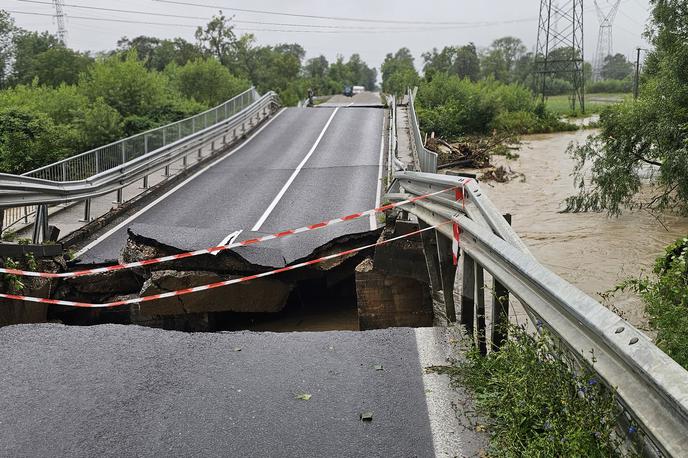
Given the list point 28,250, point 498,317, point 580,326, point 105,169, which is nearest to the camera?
point 580,326

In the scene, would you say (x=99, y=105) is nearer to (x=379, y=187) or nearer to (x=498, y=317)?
(x=379, y=187)

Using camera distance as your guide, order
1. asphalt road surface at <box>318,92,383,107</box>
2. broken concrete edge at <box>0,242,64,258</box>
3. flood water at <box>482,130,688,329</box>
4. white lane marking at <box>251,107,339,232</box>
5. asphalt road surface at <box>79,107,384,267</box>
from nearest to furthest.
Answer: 1. broken concrete edge at <box>0,242,64,258</box>
2. asphalt road surface at <box>79,107,384,267</box>
3. flood water at <box>482,130,688,329</box>
4. white lane marking at <box>251,107,339,232</box>
5. asphalt road surface at <box>318,92,383,107</box>

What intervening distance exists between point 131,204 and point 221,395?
35.2ft

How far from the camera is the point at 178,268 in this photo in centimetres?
980

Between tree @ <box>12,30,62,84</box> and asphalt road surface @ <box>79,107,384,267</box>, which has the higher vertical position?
tree @ <box>12,30,62,84</box>

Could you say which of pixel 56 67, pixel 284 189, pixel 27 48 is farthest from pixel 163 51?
pixel 284 189

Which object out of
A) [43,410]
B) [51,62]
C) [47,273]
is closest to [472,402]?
[43,410]

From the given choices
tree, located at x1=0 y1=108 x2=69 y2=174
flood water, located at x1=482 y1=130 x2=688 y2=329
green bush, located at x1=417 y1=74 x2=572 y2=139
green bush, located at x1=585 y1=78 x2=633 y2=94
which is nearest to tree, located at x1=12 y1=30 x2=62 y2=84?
green bush, located at x1=417 y1=74 x2=572 y2=139

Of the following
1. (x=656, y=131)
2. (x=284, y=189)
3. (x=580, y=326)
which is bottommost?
(x=284, y=189)

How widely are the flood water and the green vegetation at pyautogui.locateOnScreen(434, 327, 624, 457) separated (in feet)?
13.9

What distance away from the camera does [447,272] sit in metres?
7.05

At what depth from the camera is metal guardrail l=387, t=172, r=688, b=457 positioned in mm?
2535

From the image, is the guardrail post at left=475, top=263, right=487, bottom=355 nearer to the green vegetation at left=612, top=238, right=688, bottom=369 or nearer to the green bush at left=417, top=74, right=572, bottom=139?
the green vegetation at left=612, top=238, right=688, bottom=369

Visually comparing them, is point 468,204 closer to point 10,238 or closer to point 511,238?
point 511,238
